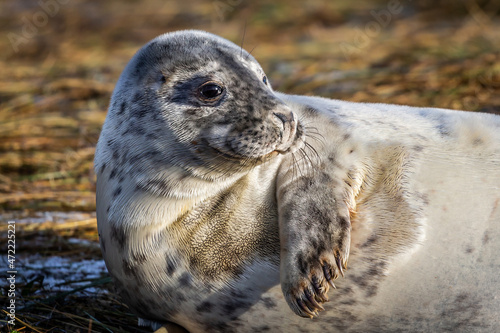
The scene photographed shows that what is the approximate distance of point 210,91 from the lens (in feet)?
8.74

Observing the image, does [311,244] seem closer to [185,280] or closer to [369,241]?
[369,241]

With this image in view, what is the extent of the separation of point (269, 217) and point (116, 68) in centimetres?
645

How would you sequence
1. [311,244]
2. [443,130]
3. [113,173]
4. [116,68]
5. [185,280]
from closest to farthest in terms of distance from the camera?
[311,244] < [185,280] < [113,173] < [443,130] < [116,68]

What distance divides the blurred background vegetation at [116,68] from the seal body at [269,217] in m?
0.58

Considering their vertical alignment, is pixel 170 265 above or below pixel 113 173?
below

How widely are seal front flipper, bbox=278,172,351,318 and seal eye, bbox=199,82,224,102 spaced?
1.59 feet

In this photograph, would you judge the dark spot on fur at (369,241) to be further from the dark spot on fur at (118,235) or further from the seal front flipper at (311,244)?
the dark spot on fur at (118,235)

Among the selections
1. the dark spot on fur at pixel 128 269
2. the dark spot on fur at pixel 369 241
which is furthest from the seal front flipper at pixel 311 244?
the dark spot on fur at pixel 128 269

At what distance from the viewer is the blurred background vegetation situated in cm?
457

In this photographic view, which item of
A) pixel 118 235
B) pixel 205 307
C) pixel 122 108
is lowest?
pixel 205 307

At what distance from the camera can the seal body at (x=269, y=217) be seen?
8.54 ft

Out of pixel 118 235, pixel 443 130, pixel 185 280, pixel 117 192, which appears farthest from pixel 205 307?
pixel 443 130

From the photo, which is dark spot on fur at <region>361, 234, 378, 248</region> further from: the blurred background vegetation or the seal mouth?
the blurred background vegetation

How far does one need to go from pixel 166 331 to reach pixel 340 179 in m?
0.93
